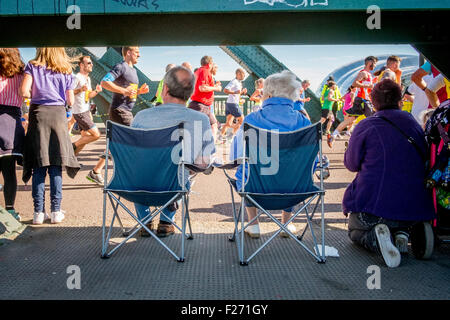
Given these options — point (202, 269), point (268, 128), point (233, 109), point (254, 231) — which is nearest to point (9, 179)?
point (202, 269)

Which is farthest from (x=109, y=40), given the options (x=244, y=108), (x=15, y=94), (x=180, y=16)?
(x=244, y=108)

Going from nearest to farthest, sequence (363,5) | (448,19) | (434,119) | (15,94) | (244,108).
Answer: (363,5) → (448,19) → (434,119) → (15,94) → (244,108)

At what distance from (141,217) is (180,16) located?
1966 mm

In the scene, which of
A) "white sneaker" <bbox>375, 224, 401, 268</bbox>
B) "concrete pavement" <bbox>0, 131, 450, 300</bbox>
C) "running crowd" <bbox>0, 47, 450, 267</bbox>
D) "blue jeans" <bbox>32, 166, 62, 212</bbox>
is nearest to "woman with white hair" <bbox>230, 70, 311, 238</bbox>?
"running crowd" <bbox>0, 47, 450, 267</bbox>

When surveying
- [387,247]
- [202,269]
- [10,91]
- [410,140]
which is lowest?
[202,269]

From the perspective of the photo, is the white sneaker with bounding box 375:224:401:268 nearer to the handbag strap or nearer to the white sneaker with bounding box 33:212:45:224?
the handbag strap

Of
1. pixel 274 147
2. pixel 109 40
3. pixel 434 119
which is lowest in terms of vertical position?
pixel 274 147

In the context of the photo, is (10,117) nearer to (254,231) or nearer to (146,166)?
(146,166)

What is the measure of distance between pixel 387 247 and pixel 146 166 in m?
2.14

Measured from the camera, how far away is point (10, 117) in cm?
462

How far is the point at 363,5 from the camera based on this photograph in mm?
3070

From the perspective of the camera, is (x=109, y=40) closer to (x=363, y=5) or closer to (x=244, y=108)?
(x=363, y=5)

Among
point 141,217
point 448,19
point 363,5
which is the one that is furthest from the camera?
point 141,217

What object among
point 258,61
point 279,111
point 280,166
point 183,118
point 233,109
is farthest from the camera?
point 258,61
